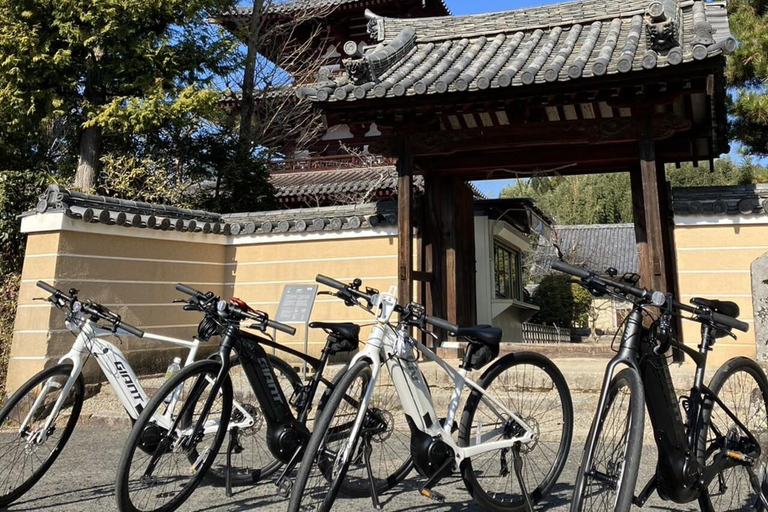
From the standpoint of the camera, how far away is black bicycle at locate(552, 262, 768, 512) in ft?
7.51

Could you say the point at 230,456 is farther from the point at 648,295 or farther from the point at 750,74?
the point at 750,74

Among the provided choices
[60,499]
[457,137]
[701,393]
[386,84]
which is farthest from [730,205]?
[60,499]

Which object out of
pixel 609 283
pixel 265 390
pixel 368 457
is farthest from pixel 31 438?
pixel 609 283

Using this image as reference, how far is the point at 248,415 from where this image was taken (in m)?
3.24

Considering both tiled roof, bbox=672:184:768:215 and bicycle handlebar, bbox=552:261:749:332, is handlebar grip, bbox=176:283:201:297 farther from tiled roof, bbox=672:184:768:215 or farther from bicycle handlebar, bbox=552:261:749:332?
tiled roof, bbox=672:184:768:215

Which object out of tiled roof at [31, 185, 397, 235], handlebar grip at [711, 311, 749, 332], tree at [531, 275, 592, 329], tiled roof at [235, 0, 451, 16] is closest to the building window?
tiled roof at [31, 185, 397, 235]

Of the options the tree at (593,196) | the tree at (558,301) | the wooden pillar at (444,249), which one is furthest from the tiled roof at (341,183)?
the tree at (593,196)

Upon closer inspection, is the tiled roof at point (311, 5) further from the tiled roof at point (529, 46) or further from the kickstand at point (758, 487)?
the kickstand at point (758, 487)

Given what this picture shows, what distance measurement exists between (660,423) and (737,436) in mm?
477

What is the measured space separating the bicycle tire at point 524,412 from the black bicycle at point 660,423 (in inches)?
23.5

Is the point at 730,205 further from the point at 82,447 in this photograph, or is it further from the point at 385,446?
the point at 82,447

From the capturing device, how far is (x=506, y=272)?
1071 cm

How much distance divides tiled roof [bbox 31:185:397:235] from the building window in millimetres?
3101

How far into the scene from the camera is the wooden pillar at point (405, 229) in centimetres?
612
